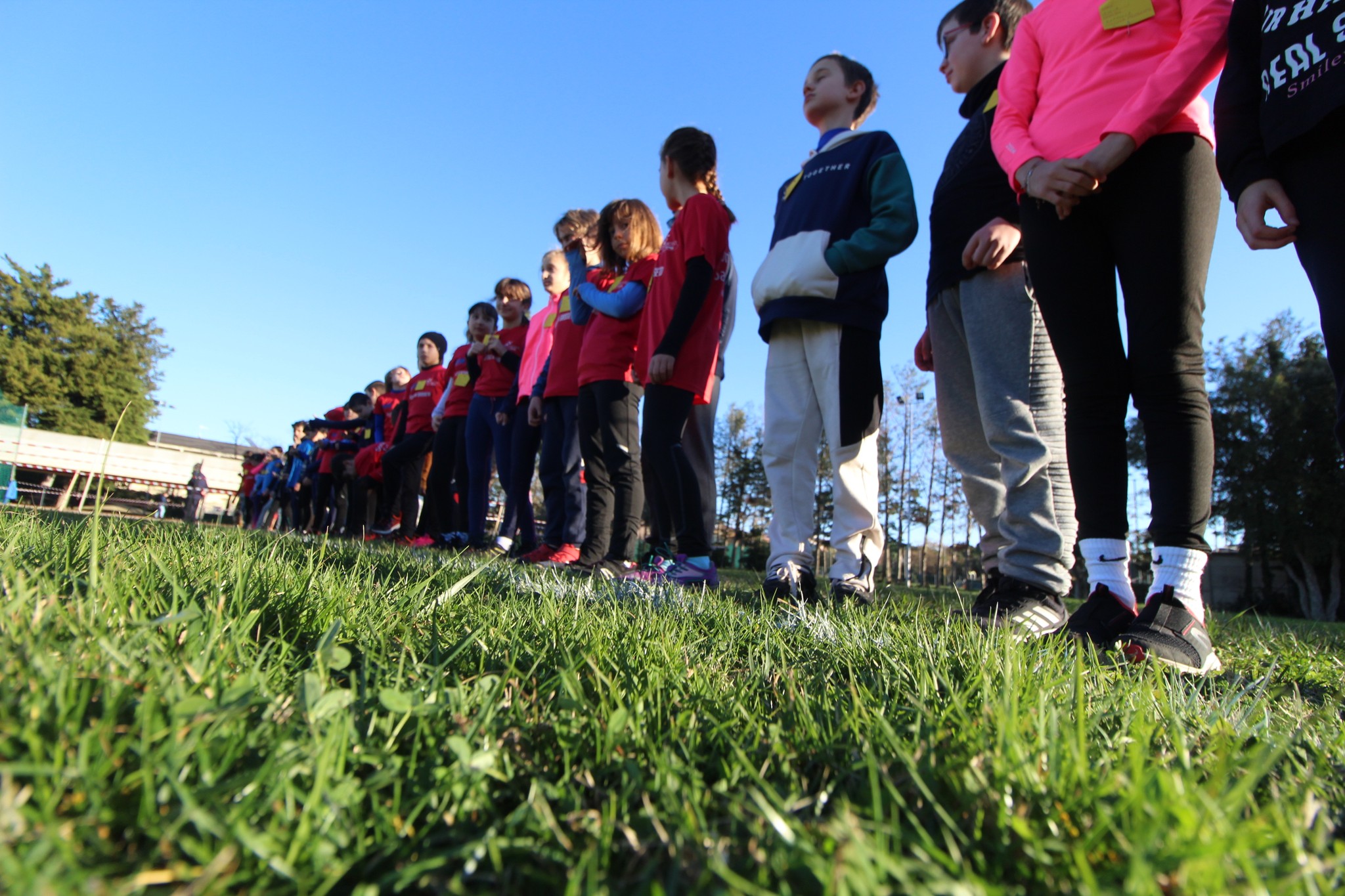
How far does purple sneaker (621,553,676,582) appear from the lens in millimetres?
3611

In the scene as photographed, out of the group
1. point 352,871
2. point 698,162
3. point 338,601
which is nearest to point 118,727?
point 352,871

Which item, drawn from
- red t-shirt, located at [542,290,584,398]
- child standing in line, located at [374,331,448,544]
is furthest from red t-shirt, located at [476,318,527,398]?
child standing in line, located at [374,331,448,544]

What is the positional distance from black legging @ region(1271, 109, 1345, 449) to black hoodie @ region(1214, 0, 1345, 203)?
5 cm

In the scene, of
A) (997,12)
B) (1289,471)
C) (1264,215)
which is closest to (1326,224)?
(1264,215)

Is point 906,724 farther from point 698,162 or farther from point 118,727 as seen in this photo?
point 698,162

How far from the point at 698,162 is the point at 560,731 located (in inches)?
179

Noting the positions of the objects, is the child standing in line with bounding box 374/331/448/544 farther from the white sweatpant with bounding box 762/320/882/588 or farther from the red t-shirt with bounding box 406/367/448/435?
the white sweatpant with bounding box 762/320/882/588

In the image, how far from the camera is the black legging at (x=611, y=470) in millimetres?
4988

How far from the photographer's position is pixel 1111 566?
230 cm

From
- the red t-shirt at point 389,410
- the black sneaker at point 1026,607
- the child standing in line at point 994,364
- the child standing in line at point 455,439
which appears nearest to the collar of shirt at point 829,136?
the child standing in line at point 994,364

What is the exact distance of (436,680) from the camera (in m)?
1.13

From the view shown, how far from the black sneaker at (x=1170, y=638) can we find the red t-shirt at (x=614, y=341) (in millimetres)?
3409

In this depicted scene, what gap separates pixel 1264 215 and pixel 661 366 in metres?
2.83

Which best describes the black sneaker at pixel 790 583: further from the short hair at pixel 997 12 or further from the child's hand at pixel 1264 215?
the short hair at pixel 997 12
